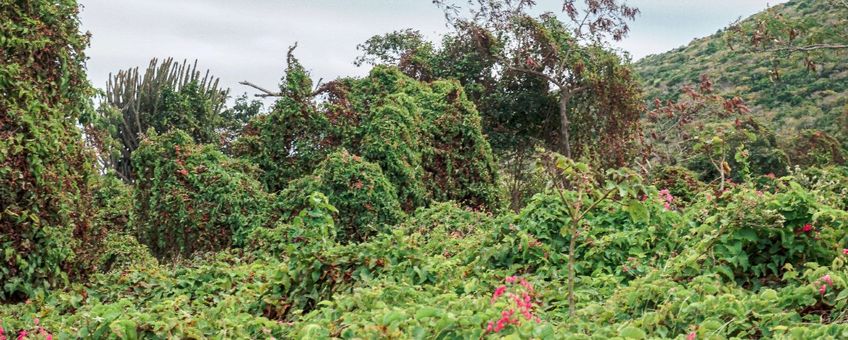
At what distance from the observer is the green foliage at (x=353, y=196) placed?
945 centimetres

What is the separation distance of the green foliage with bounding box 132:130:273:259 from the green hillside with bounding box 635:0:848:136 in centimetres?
1380

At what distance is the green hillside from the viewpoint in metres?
23.2

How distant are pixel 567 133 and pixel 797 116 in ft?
32.8

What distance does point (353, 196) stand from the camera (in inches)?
372

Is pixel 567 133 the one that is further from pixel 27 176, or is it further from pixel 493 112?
pixel 27 176

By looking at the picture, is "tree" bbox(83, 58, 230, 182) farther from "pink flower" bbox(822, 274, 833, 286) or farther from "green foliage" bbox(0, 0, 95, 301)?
"pink flower" bbox(822, 274, 833, 286)

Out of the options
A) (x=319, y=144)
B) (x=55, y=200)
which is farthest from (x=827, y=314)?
(x=319, y=144)

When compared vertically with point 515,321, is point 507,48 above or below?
above

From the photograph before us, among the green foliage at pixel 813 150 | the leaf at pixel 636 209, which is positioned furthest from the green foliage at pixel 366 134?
the green foliage at pixel 813 150

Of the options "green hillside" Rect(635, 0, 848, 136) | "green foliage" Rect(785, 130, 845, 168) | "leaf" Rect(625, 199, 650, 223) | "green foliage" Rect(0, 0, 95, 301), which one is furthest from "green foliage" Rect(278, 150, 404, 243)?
"green hillside" Rect(635, 0, 848, 136)

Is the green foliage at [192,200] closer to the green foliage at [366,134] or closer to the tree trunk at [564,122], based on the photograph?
the green foliage at [366,134]

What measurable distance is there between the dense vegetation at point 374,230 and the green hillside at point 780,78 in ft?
27.2

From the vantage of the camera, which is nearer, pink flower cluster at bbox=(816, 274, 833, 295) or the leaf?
pink flower cluster at bbox=(816, 274, 833, 295)

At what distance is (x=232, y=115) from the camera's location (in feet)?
81.1
